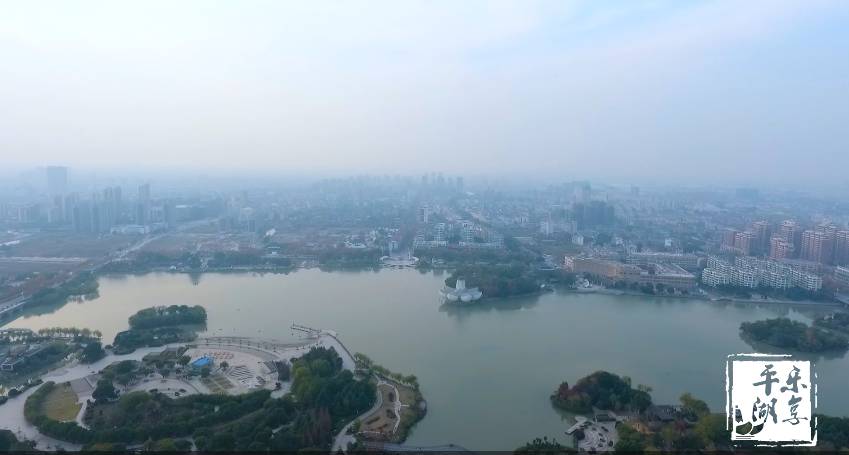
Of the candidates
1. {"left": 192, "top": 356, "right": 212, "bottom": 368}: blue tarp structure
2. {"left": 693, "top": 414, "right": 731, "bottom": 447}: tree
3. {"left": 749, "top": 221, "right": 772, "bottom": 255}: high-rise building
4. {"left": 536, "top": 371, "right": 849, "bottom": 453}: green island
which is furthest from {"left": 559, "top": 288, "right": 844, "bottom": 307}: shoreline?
{"left": 192, "top": 356, "right": 212, "bottom": 368}: blue tarp structure

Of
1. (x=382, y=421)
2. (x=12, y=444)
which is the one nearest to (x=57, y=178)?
(x=12, y=444)

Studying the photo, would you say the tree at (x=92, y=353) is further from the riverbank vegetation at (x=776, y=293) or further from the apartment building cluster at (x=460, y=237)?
the riverbank vegetation at (x=776, y=293)

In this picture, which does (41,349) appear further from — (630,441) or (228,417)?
(630,441)

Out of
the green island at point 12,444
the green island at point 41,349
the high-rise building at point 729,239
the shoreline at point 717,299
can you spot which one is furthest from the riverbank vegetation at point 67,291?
the high-rise building at point 729,239

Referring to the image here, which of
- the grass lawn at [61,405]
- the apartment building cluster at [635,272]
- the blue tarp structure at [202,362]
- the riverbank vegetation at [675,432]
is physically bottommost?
the grass lawn at [61,405]

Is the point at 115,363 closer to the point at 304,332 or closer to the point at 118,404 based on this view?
the point at 118,404

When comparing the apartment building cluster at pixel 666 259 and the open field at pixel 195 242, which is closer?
A: the apartment building cluster at pixel 666 259

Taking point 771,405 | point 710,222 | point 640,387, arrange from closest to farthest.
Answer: point 771,405
point 640,387
point 710,222

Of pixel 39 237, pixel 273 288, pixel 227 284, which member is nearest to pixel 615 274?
pixel 273 288
